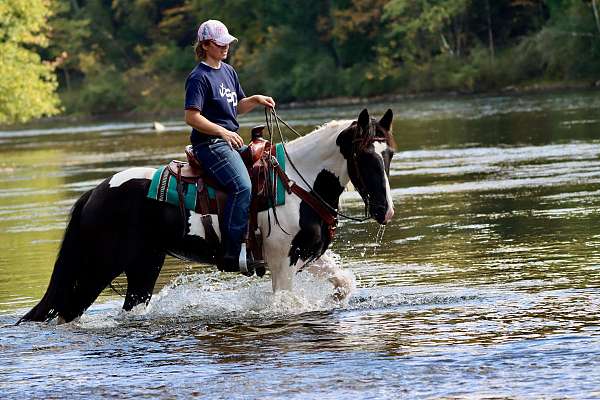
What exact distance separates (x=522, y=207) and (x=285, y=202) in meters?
8.27

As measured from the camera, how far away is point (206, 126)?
10.3m

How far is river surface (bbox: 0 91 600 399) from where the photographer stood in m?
8.21

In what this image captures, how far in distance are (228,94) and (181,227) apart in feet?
3.79

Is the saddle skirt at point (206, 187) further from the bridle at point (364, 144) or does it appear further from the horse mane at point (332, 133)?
the bridle at point (364, 144)

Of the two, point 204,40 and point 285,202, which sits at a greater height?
point 204,40

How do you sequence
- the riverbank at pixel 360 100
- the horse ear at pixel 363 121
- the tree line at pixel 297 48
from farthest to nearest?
the riverbank at pixel 360 100
the tree line at pixel 297 48
the horse ear at pixel 363 121

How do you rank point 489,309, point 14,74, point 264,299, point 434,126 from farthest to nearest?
point 14,74
point 434,126
point 264,299
point 489,309

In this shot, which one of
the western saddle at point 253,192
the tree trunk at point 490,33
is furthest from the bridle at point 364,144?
the tree trunk at point 490,33

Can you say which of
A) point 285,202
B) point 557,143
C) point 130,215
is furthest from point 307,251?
point 557,143

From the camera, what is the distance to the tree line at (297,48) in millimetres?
61031

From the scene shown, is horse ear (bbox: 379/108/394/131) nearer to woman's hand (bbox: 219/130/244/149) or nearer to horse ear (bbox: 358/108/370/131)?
horse ear (bbox: 358/108/370/131)

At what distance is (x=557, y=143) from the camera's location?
98.3ft

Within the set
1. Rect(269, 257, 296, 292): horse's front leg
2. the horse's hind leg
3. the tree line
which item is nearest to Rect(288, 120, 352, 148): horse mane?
Rect(269, 257, 296, 292): horse's front leg

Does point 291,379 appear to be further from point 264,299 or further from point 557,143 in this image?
point 557,143
